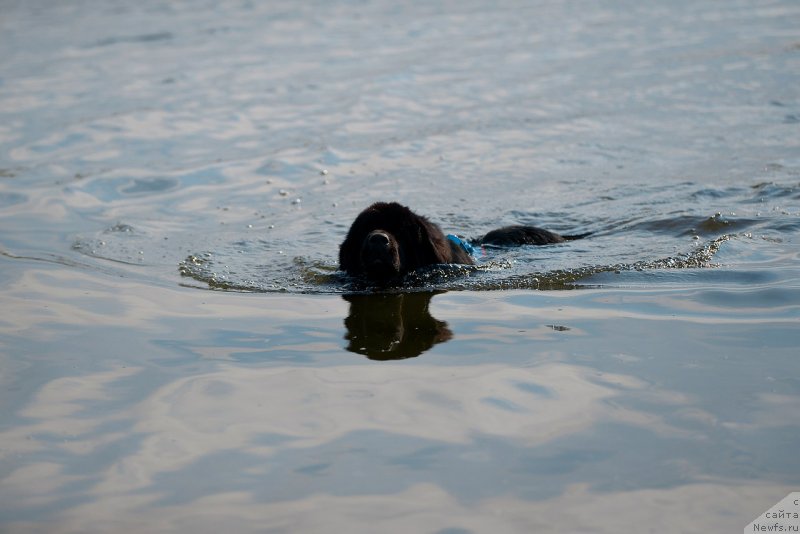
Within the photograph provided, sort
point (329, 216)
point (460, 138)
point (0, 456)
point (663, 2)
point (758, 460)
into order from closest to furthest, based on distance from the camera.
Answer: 1. point (758, 460)
2. point (0, 456)
3. point (329, 216)
4. point (460, 138)
5. point (663, 2)

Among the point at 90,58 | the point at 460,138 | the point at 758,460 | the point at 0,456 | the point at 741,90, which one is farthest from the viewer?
the point at 90,58

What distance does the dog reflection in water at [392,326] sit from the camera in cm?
634

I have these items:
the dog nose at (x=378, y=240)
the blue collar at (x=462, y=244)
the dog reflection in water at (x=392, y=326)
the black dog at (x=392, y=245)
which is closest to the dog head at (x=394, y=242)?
the black dog at (x=392, y=245)

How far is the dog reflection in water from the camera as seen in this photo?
6.34m

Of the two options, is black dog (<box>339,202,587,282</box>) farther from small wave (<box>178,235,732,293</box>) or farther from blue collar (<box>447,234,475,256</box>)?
blue collar (<box>447,234,475,256</box>)

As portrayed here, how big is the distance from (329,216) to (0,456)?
5785 mm

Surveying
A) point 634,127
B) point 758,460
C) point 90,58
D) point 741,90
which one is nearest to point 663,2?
point 741,90

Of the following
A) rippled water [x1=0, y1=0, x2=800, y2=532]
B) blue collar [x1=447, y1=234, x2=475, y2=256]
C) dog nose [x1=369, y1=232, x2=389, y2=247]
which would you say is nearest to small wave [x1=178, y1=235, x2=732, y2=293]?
rippled water [x1=0, y1=0, x2=800, y2=532]

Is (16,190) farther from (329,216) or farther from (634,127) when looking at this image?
(634,127)

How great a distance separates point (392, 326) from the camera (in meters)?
6.93

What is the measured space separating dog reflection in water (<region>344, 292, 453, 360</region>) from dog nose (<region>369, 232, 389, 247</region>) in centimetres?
44

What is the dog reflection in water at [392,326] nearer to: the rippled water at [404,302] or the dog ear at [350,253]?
the rippled water at [404,302]

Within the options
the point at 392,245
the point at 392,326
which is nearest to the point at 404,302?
the point at 392,245

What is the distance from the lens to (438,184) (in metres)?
11.5
